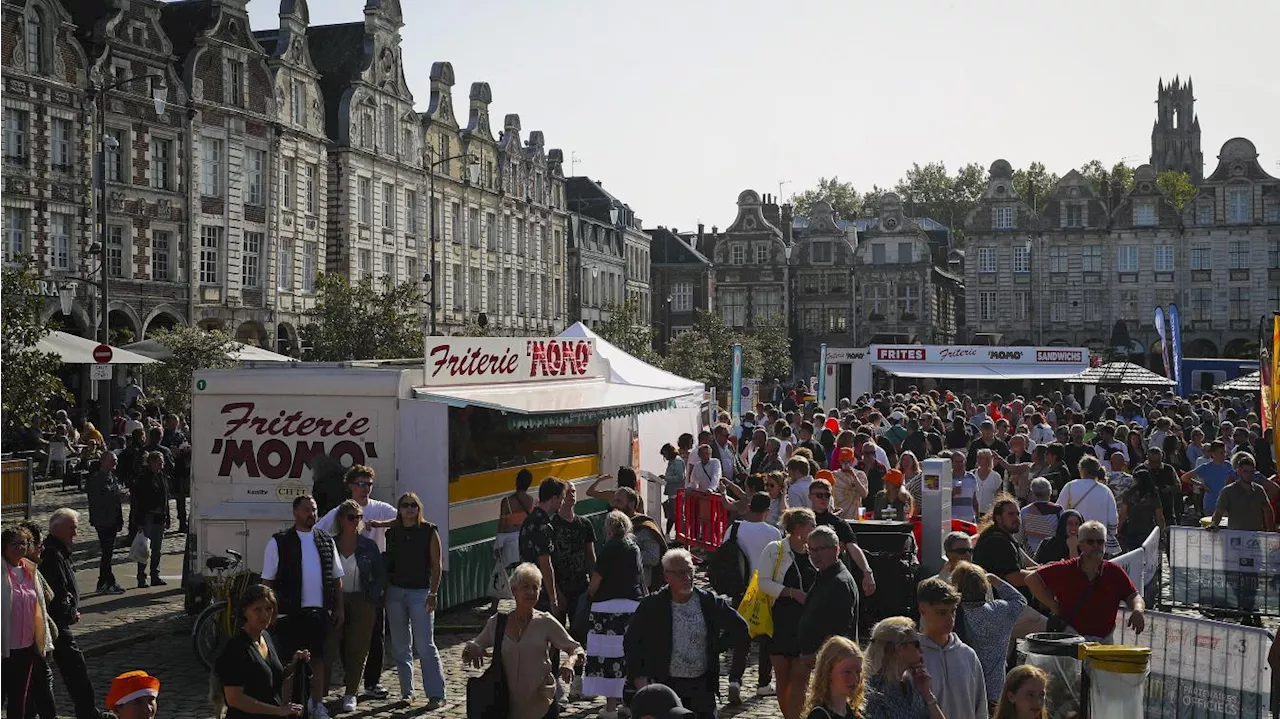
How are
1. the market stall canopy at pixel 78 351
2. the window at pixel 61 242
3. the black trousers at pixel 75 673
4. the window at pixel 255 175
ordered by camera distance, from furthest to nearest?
the window at pixel 255 175 < the window at pixel 61 242 < the market stall canopy at pixel 78 351 < the black trousers at pixel 75 673

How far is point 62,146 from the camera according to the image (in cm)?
3719

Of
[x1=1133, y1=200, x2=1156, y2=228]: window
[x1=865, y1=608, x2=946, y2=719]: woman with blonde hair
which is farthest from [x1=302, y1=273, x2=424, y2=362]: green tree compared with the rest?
[x1=1133, y1=200, x2=1156, y2=228]: window

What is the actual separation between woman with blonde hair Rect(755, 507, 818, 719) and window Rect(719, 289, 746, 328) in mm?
74553

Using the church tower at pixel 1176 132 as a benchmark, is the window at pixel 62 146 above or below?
below

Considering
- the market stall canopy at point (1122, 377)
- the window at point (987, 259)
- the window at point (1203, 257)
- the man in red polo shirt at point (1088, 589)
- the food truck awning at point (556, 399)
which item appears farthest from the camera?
the window at point (987, 259)

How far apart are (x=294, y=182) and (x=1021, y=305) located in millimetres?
44126

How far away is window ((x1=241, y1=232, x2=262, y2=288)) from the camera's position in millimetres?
43938

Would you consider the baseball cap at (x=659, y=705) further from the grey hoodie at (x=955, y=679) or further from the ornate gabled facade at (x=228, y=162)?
the ornate gabled facade at (x=228, y=162)

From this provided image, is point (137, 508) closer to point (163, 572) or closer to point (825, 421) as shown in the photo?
point (163, 572)

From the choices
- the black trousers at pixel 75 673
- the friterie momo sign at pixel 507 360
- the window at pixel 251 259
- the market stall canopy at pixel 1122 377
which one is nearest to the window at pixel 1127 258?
the market stall canopy at pixel 1122 377

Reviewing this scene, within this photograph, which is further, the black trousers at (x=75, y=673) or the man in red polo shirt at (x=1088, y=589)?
the black trousers at (x=75, y=673)

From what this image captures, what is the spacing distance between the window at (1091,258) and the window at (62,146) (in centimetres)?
5465

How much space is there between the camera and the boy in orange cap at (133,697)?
6.22 m

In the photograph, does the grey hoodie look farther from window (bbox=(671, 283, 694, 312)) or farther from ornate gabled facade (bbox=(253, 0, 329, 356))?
window (bbox=(671, 283, 694, 312))
